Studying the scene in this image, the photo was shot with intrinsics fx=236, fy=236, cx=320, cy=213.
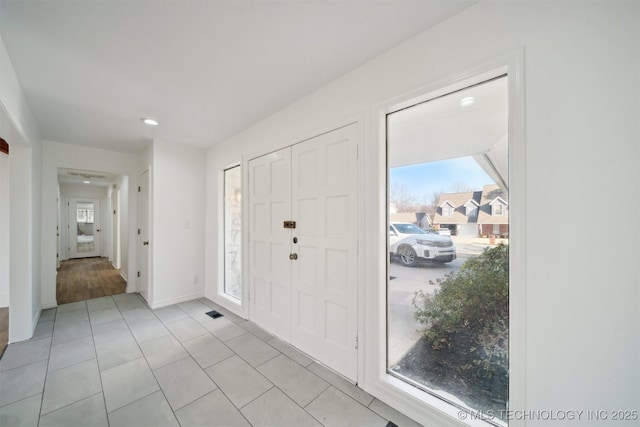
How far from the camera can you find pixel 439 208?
1607 mm

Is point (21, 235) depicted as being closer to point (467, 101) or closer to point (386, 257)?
point (386, 257)

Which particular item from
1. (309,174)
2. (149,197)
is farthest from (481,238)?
(149,197)

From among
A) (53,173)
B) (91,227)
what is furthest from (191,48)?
(91,227)

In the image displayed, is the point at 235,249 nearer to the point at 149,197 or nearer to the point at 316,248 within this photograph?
the point at 149,197

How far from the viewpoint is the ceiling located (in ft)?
4.27

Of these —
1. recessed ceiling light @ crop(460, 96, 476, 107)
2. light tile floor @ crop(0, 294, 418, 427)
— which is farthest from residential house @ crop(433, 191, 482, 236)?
light tile floor @ crop(0, 294, 418, 427)

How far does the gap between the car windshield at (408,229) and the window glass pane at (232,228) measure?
2.46 meters

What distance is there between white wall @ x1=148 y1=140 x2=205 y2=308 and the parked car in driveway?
10.7ft

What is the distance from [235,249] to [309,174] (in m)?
2.00

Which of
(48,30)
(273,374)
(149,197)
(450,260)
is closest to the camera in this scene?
(48,30)

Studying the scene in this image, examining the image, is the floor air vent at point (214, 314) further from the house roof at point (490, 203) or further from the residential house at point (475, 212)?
the house roof at point (490, 203)

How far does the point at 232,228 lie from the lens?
3.62 m

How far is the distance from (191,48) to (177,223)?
272 centimetres

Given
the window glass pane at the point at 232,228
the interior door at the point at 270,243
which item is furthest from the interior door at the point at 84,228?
the interior door at the point at 270,243
